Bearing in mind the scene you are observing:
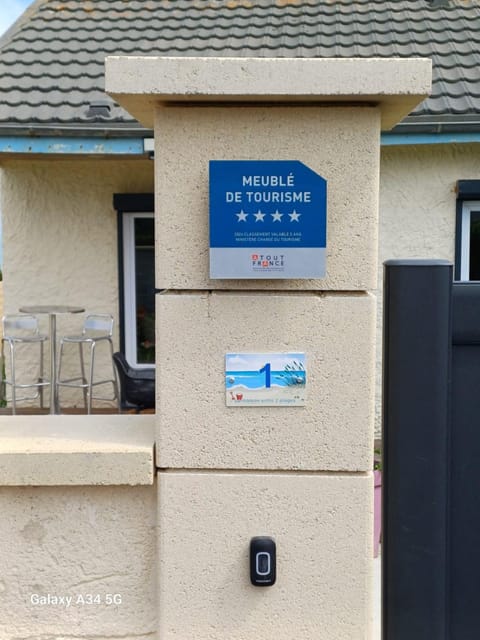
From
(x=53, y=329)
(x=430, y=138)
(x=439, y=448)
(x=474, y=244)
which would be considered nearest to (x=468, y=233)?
(x=474, y=244)

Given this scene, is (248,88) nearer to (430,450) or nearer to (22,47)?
(430,450)

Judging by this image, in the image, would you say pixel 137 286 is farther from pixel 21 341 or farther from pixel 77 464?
pixel 77 464

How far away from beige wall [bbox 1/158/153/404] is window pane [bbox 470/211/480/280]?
3.13 meters

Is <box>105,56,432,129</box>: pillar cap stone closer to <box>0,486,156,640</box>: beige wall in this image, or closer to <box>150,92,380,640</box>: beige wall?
<box>150,92,380,640</box>: beige wall

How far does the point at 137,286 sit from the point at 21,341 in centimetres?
128

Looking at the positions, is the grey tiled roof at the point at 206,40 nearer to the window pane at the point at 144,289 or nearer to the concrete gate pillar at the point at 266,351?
the window pane at the point at 144,289

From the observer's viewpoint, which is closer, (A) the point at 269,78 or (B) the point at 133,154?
(A) the point at 269,78

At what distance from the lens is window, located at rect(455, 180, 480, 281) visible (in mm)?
6113

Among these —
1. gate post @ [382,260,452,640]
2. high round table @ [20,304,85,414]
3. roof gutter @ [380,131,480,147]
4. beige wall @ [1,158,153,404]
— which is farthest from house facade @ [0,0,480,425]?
gate post @ [382,260,452,640]

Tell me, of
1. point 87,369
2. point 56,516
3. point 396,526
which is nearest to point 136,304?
point 87,369

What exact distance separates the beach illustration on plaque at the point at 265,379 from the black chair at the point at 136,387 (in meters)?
3.68

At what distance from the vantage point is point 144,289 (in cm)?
718

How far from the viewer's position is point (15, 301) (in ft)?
23.6

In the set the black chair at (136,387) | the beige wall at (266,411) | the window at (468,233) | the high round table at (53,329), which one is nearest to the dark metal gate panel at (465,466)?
the beige wall at (266,411)
